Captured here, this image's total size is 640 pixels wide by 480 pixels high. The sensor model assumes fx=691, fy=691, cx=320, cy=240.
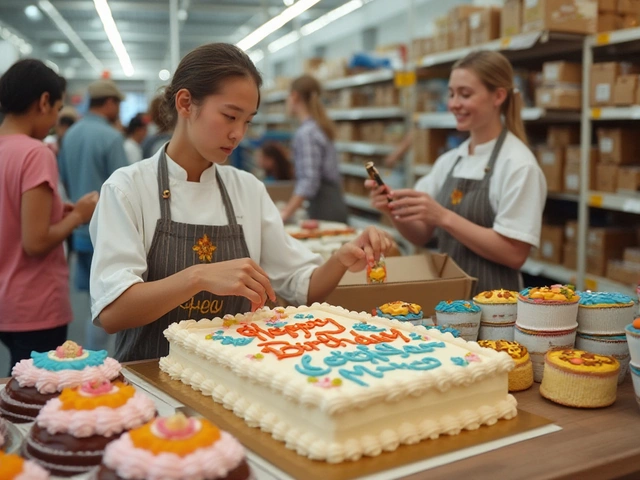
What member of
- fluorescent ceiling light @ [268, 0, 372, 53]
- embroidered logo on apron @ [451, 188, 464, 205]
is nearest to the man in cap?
embroidered logo on apron @ [451, 188, 464, 205]

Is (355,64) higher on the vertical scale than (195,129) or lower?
higher

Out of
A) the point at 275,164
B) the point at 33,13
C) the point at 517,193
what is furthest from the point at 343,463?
the point at 33,13

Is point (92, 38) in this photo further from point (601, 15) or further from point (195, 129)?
point (195, 129)

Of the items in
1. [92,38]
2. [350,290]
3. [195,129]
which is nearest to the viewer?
[195,129]

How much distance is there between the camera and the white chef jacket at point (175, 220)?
1797 mm

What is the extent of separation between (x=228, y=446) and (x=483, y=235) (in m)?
1.75

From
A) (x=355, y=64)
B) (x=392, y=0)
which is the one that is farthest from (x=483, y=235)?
(x=392, y=0)

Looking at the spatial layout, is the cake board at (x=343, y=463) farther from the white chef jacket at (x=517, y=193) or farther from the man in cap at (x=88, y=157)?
the man in cap at (x=88, y=157)

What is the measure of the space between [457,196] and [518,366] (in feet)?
4.40

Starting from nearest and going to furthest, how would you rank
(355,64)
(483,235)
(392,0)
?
(483,235) → (355,64) → (392,0)

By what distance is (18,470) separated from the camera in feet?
3.37

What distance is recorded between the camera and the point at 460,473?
1.18 m

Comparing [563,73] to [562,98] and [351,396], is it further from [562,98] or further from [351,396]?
[351,396]

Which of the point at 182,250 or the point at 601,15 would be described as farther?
the point at 601,15
